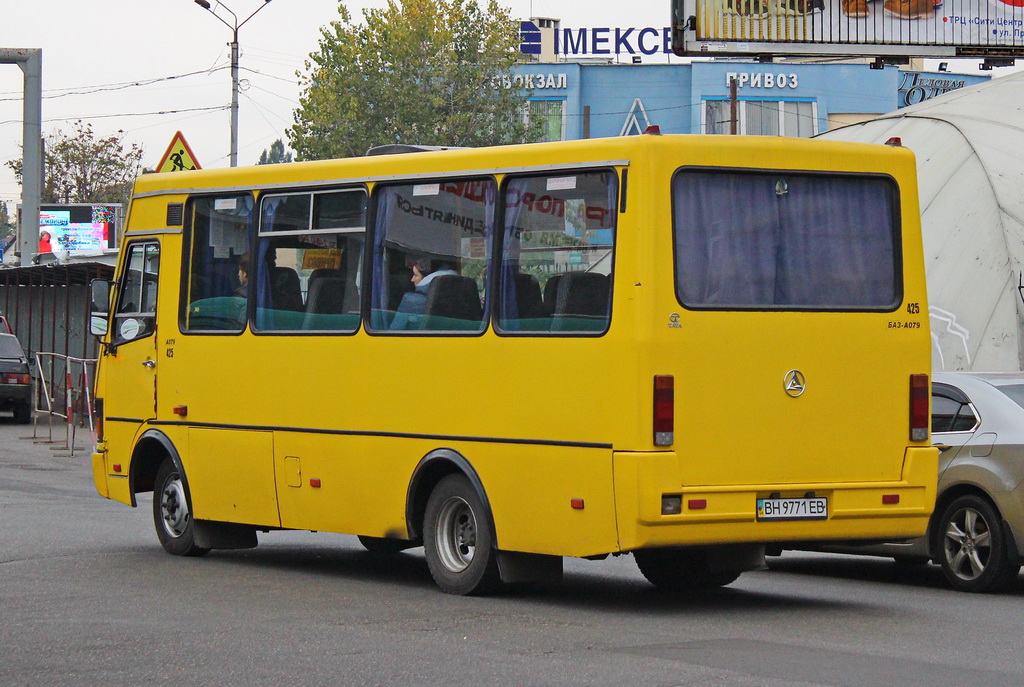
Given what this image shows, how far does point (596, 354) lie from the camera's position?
9.39 m

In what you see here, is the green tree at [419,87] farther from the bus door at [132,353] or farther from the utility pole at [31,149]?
the bus door at [132,353]

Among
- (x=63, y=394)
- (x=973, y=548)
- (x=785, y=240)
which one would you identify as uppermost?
A: (x=785, y=240)

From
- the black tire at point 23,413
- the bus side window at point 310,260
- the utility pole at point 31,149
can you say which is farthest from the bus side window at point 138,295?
the utility pole at point 31,149

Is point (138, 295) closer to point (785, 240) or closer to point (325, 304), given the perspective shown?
point (325, 304)

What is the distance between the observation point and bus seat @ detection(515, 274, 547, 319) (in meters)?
9.85

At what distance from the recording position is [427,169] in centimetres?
1066

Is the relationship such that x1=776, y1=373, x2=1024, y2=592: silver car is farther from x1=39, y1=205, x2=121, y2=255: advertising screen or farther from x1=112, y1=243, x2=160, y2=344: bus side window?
x1=39, y1=205, x2=121, y2=255: advertising screen

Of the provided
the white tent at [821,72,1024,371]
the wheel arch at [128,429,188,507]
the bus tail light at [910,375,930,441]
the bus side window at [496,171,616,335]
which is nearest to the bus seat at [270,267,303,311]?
the wheel arch at [128,429,188,507]

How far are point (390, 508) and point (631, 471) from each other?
7.20 feet

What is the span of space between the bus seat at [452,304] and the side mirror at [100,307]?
13.3ft

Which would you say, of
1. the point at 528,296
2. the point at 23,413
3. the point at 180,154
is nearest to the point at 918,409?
the point at 528,296

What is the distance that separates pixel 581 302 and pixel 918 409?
224 cm

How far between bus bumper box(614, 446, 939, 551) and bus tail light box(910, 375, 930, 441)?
87 millimetres

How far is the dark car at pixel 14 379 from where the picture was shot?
102 feet
